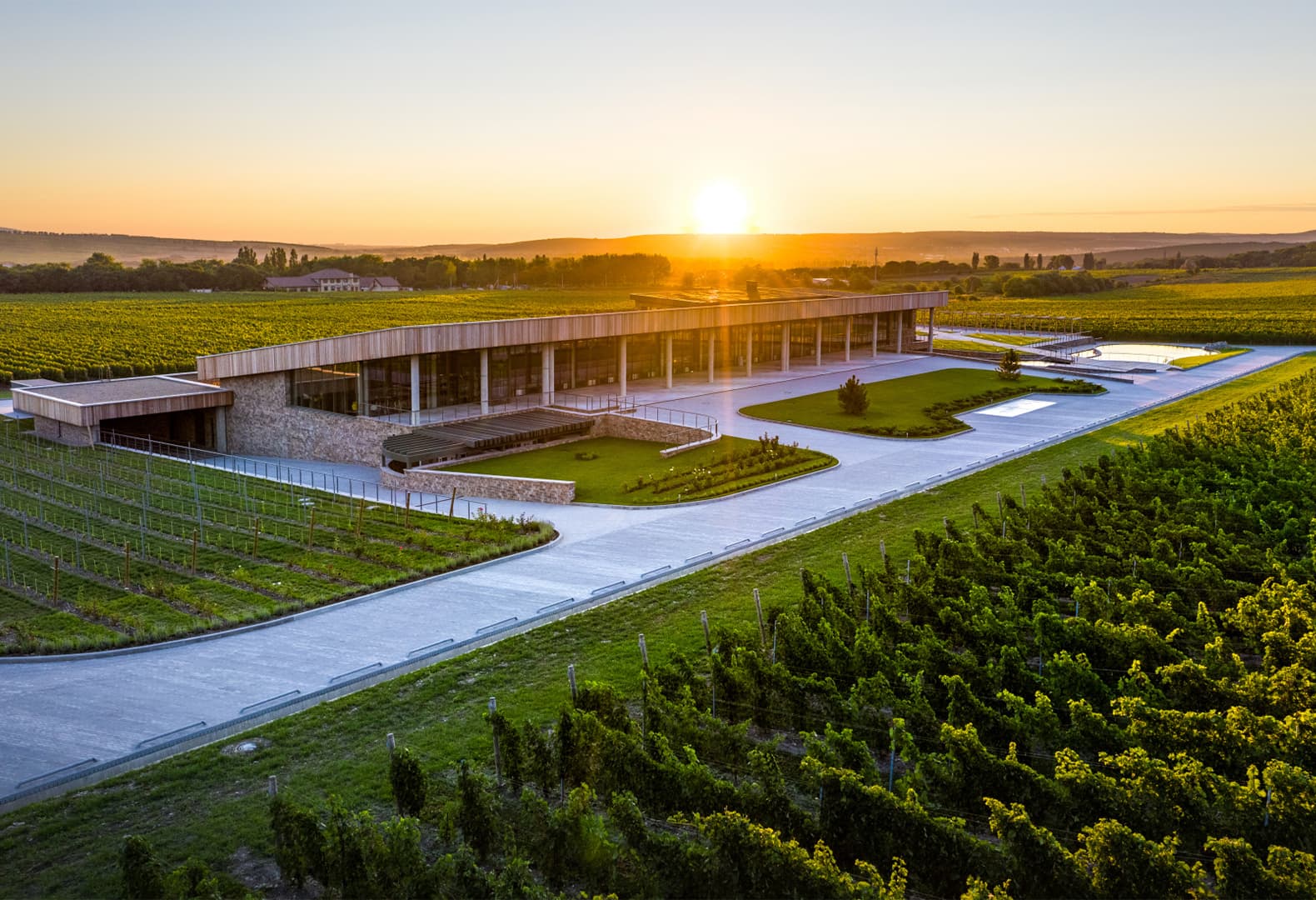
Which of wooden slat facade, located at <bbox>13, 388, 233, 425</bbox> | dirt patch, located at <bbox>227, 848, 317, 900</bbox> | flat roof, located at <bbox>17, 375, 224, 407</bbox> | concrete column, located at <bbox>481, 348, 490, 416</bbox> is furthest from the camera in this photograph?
concrete column, located at <bbox>481, 348, 490, 416</bbox>

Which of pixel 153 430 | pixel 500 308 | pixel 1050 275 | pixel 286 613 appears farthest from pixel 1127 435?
pixel 1050 275

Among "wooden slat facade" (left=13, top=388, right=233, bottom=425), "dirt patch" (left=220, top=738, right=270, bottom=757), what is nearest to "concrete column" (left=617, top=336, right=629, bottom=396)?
"wooden slat facade" (left=13, top=388, right=233, bottom=425)

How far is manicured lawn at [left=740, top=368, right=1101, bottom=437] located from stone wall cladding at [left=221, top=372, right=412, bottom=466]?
15445mm

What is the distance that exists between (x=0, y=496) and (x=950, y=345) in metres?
57.1

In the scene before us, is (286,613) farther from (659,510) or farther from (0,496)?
(0,496)

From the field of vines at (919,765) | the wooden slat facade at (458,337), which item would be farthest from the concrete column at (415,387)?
the field of vines at (919,765)

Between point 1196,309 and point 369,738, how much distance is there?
366ft

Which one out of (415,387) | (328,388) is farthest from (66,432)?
(415,387)

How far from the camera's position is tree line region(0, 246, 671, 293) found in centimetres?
10562

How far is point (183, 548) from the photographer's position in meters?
24.3

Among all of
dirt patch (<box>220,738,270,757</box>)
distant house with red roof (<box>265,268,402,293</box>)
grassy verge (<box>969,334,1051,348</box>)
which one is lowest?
dirt patch (<box>220,738,270,757</box>)

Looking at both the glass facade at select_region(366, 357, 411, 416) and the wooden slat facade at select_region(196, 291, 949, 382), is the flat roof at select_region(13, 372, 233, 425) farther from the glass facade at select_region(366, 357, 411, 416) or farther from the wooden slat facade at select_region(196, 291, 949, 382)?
the glass facade at select_region(366, 357, 411, 416)

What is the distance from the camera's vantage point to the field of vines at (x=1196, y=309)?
80.6 meters

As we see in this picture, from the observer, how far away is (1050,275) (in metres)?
143
